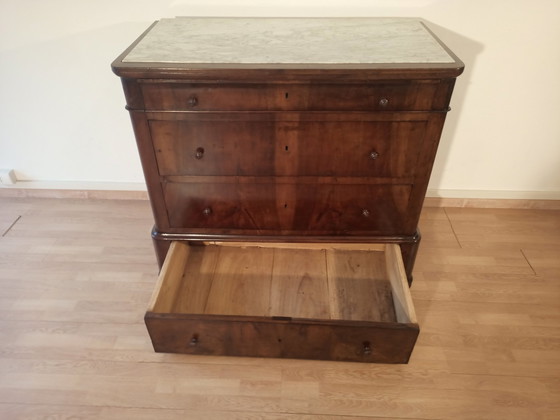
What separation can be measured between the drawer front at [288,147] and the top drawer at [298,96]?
0.17 feet

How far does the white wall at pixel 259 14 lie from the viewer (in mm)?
1521

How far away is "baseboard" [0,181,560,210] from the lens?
6.43ft

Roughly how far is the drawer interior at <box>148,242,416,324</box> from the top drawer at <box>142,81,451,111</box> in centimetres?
53

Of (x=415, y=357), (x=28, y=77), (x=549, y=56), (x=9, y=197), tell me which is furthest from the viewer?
(x=9, y=197)

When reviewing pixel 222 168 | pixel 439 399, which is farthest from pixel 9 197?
pixel 439 399

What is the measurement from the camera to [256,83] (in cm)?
110

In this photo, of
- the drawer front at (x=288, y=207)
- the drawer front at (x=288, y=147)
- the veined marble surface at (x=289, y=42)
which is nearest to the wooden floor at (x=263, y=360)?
the drawer front at (x=288, y=207)

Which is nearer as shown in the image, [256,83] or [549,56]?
[256,83]

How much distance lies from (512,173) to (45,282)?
2079 mm

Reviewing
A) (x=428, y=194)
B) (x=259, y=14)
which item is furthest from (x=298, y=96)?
(x=428, y=194)

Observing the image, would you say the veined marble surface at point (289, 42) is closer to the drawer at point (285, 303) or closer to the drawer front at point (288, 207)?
the drawer front at point (288, 207)

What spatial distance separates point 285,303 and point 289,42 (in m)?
0.88

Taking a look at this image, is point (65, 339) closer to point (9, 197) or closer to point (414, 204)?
point (9, 197)

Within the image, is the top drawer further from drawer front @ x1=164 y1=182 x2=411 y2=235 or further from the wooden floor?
the wooden floor
